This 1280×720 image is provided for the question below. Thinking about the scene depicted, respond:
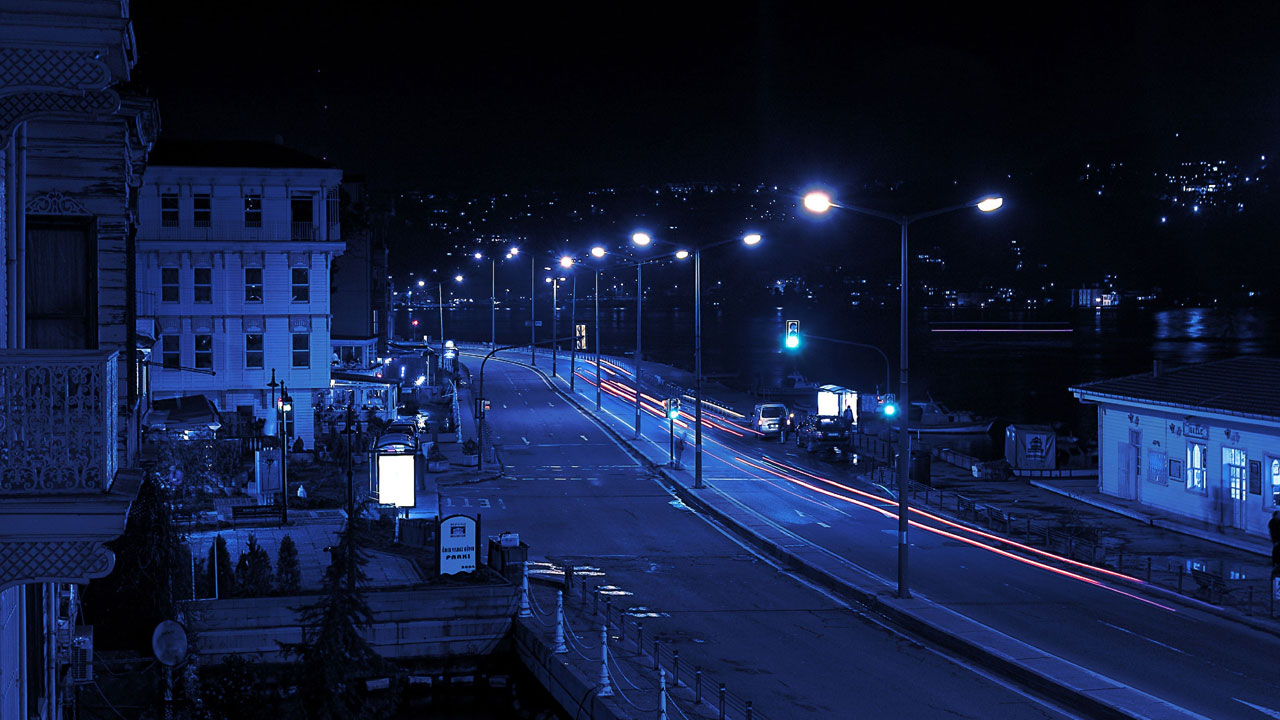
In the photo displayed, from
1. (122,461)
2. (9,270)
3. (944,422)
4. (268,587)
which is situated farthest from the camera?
(944,422)

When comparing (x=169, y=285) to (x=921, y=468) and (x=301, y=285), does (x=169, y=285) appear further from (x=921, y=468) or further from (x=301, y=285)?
(x=921, y=468)

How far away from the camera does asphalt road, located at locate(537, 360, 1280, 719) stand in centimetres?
1781

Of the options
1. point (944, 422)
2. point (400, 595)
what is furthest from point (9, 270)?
point (944, 422)

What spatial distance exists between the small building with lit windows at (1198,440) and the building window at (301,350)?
1220 inches

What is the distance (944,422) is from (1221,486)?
5129 cm

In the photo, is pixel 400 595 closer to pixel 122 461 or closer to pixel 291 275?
pixel 122 461

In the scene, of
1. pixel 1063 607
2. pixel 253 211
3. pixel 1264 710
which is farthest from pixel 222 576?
pixel 253 211

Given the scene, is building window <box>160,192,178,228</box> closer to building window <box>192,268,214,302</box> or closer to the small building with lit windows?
building window <box>192,268,214,302</box>

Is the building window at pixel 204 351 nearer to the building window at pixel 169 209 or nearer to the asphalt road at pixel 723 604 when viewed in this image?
the building window at pixel 169 209

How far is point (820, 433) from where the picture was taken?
2346 inches

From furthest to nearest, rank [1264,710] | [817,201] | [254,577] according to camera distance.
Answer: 1. [254,577]
2. [817,201]
3. [1264,710]

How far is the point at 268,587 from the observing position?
21953mm

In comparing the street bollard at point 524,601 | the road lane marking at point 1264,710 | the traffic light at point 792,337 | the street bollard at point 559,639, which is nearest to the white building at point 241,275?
the traffic light at point 792,337

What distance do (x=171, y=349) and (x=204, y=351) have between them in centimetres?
132
